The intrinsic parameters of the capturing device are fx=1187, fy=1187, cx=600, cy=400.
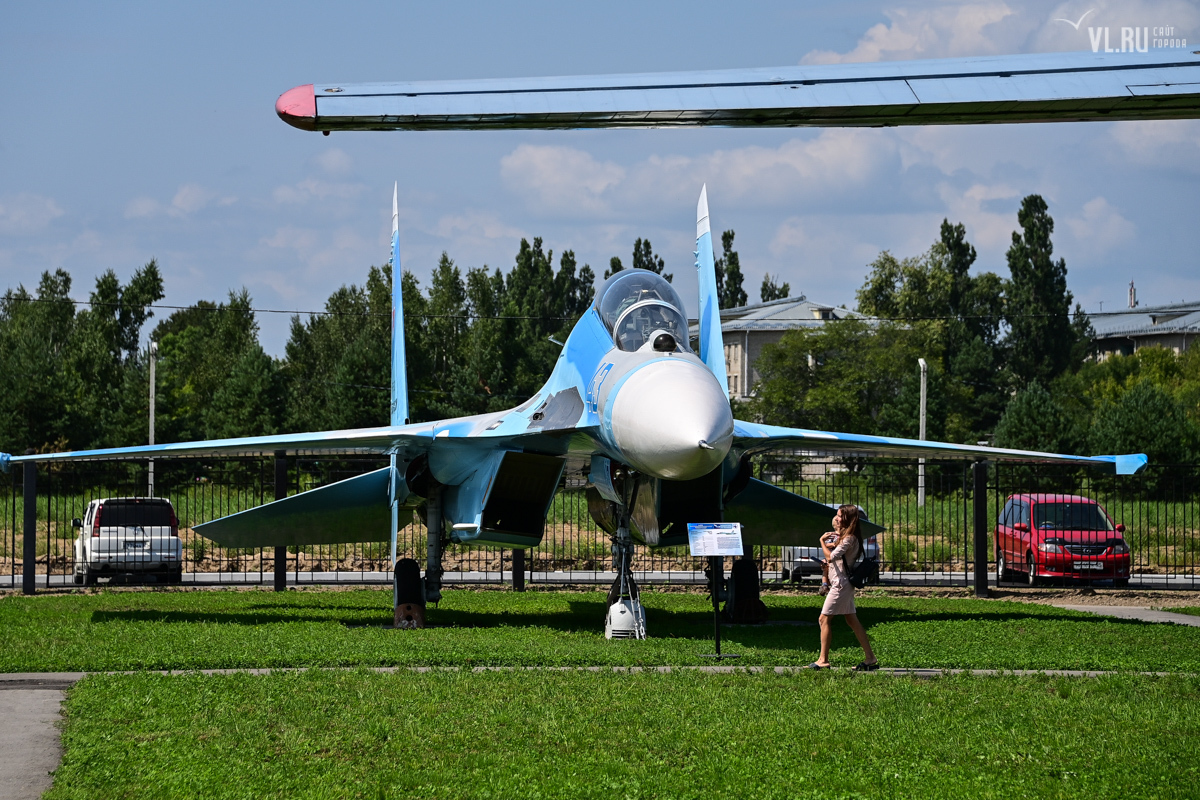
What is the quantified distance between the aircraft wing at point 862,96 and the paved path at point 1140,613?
12790 millimetres

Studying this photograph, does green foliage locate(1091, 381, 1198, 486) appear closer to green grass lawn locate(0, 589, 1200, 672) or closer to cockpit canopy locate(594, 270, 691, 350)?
green grass lawn locate(0, 589, 1200, 672)

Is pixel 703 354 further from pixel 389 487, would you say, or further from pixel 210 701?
pixel 210 701

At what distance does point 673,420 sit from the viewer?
9359mm

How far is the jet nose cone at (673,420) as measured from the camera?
923 centimetres

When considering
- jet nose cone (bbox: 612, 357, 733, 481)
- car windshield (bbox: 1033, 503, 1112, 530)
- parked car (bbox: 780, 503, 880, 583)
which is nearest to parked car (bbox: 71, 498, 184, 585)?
parked car (bbox: 780, 503, 880, 583)

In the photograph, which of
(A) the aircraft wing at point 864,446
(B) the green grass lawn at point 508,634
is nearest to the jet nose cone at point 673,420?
(B) the green grass lawn at point 508,634

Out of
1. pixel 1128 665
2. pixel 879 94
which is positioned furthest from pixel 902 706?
pixel 879 94

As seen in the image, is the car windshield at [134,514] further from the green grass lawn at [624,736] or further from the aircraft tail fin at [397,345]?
the green grass lawn at [624,736]

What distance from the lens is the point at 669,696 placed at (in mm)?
8492

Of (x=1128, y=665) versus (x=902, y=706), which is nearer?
(x=902, y=706)

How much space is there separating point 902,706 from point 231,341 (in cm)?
6848

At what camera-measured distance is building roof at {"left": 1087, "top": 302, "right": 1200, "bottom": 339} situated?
319 ft

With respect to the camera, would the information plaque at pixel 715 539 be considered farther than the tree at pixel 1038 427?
No

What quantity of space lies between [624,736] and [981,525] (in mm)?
12524
